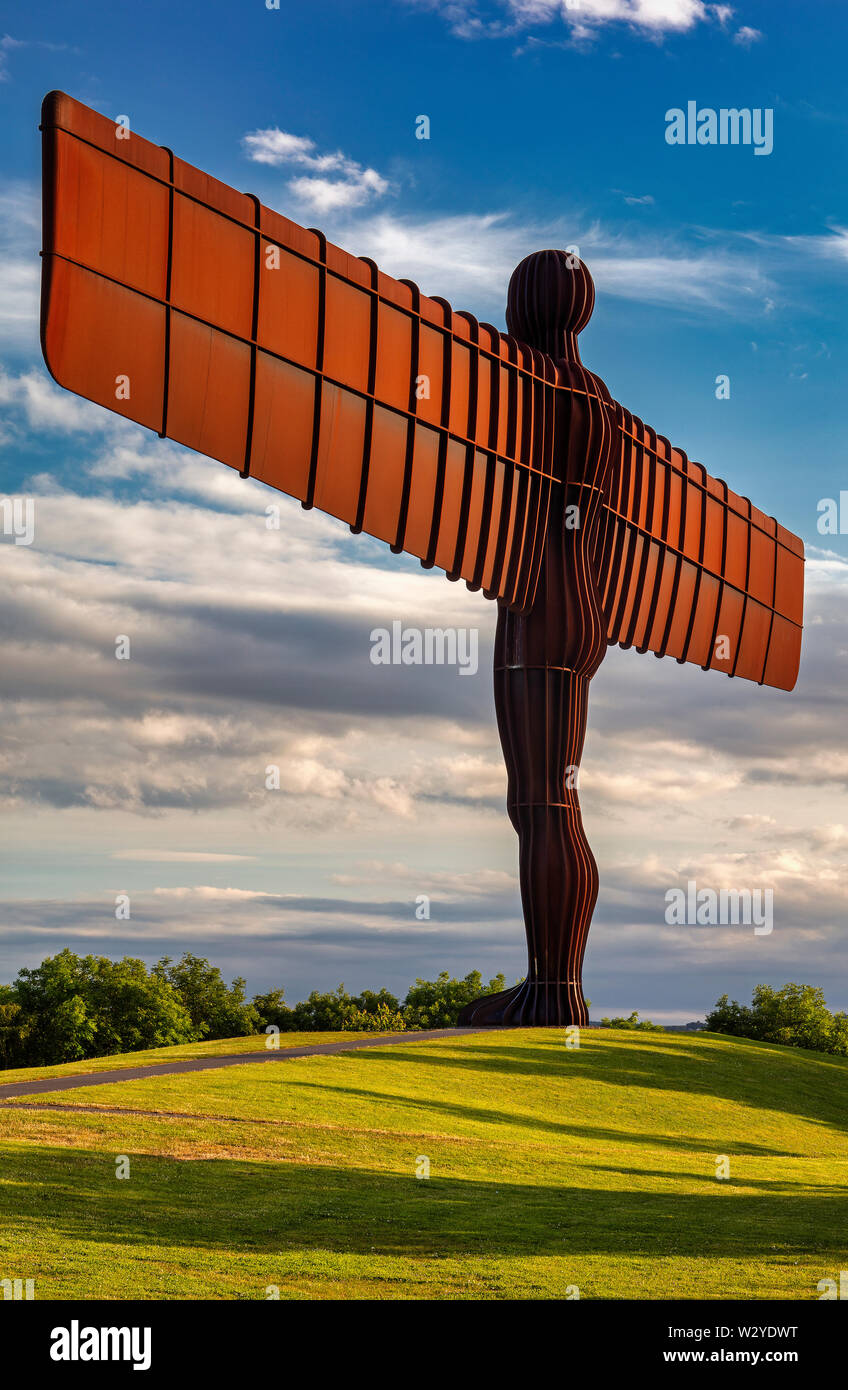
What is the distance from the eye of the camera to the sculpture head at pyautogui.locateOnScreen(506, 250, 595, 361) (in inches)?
941

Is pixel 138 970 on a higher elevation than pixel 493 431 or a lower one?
lower

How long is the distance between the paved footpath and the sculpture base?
0.71 meters

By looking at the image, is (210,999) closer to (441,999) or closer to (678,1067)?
(441,999)

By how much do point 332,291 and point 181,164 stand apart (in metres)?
2.94

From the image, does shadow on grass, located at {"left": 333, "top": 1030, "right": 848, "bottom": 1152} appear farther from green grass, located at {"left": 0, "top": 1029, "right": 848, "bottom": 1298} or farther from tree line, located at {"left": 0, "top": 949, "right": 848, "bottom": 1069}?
tree line, located at {"left": 0, "top": 949, "right": 848, "bottom": 1069}

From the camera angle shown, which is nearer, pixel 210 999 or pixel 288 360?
pixel 288 360

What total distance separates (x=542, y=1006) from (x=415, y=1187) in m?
10.6

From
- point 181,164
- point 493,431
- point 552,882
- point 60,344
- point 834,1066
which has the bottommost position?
point 834,1066

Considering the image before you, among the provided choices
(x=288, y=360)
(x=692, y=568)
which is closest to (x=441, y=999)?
(x=692, y=568)

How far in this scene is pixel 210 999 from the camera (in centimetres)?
4281

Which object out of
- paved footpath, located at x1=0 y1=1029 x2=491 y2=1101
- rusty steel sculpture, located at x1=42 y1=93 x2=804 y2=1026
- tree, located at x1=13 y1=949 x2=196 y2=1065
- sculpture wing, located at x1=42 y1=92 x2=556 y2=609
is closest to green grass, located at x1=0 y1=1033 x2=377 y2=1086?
paved footpath, located at x1=0 y1=1029 x2=491 y2=1101

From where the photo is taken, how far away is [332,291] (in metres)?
18.4
